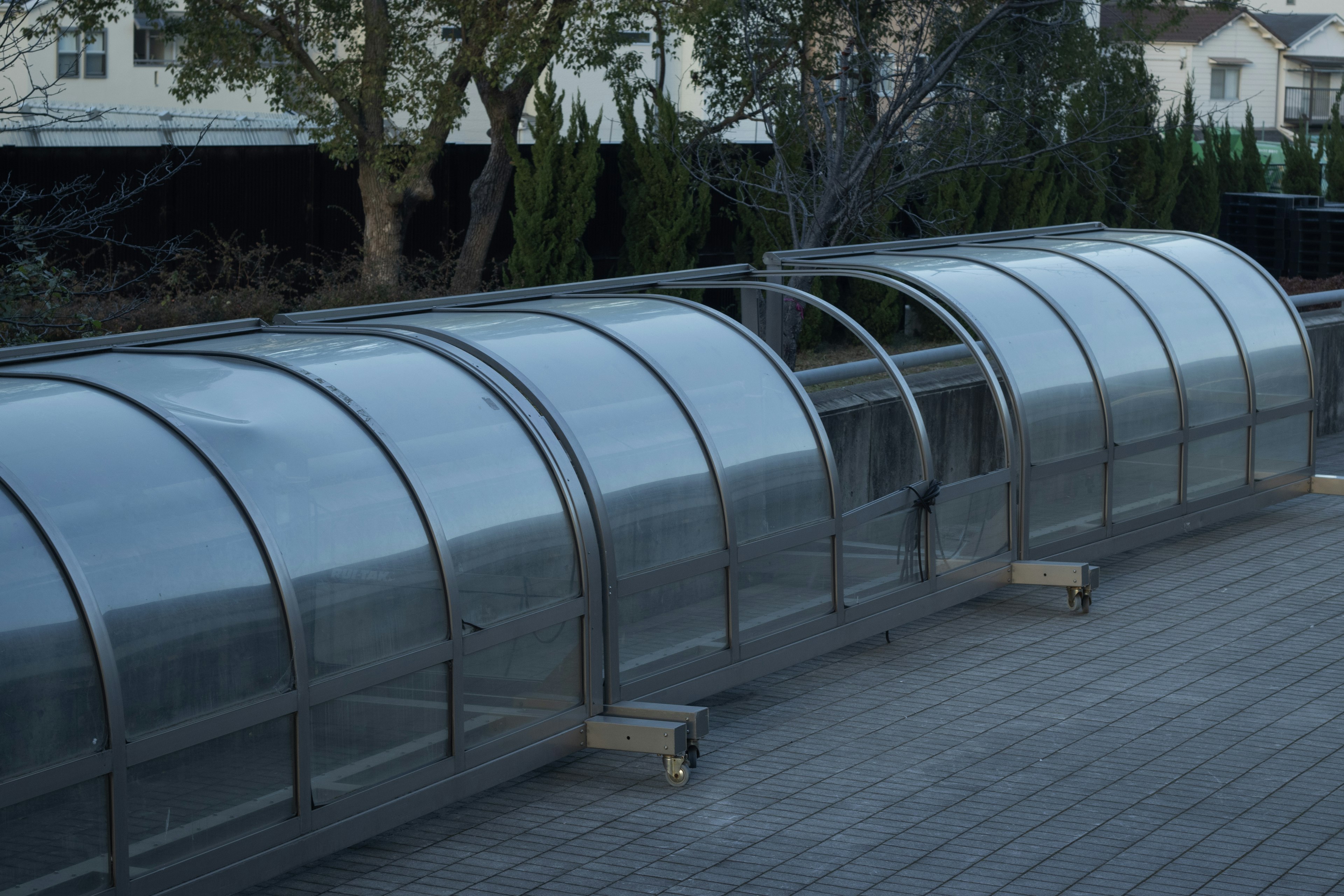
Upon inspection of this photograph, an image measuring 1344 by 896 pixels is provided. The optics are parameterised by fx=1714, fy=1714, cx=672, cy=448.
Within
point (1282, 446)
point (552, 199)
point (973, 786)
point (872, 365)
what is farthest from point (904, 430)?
point (552, 199)

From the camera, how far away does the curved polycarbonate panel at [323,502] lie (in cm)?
541

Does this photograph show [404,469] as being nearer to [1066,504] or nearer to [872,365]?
[872,365]

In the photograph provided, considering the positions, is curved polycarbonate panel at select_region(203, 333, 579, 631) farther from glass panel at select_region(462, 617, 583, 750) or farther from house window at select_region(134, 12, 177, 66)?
house window at select_region(134, 12, 177, 66)

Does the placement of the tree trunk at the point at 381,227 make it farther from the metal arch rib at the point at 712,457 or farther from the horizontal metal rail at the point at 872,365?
the metal arch rib at the point at 712,457

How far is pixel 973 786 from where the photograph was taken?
621 centimetres

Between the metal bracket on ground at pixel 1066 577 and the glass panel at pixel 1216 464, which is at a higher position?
→ the glass panel at pixel 1216 464

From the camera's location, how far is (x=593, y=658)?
256 inches

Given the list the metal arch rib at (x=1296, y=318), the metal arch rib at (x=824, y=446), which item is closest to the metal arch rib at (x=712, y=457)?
the metal arch rib at (x=824, y=446)

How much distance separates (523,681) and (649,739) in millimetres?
513

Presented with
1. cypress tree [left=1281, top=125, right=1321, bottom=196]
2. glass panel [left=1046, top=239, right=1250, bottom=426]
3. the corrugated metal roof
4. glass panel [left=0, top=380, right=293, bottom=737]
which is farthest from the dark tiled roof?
glass panel [left=0, top=380, right=293, bottom=737]

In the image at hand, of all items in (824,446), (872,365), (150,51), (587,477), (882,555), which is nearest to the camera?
(587,477)

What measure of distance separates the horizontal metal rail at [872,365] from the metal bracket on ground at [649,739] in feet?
8.76

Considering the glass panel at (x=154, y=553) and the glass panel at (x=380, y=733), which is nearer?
the glass panel at (x=154, y=553)

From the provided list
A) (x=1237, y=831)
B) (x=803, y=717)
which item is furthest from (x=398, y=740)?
(x=1237, y=831)
